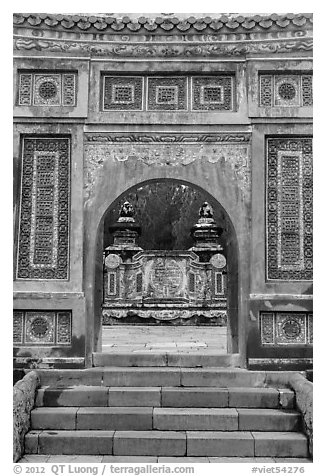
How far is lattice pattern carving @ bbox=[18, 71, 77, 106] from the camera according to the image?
7.10 metres

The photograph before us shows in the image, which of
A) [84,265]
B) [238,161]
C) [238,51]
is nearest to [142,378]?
[84,265]

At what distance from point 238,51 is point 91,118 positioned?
190cm

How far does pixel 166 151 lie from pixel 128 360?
2.49m

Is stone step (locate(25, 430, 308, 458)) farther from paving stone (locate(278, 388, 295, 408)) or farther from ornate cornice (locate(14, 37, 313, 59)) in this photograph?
ornate cornice (locate(14, 37, 313, 59))

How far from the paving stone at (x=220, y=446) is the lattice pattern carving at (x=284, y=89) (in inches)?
148

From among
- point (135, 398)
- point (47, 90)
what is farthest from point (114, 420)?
point (47, 90)

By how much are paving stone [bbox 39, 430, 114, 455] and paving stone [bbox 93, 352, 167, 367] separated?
1.31 metres

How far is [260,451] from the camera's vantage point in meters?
5.70

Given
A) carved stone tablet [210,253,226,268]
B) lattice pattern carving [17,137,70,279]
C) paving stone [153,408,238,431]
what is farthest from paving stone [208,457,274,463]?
carved stone tablet [210,253,226,268]

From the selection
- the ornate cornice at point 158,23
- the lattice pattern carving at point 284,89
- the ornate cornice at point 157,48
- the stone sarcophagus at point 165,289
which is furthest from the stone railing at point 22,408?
the stone sarcophagus at point 165,289

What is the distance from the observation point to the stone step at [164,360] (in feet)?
23.1

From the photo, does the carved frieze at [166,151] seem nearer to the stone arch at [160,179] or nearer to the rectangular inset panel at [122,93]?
the stone arch at [160,179]

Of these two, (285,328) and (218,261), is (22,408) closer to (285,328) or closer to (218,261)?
(285,328)

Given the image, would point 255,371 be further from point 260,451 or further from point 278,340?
point 260,451
